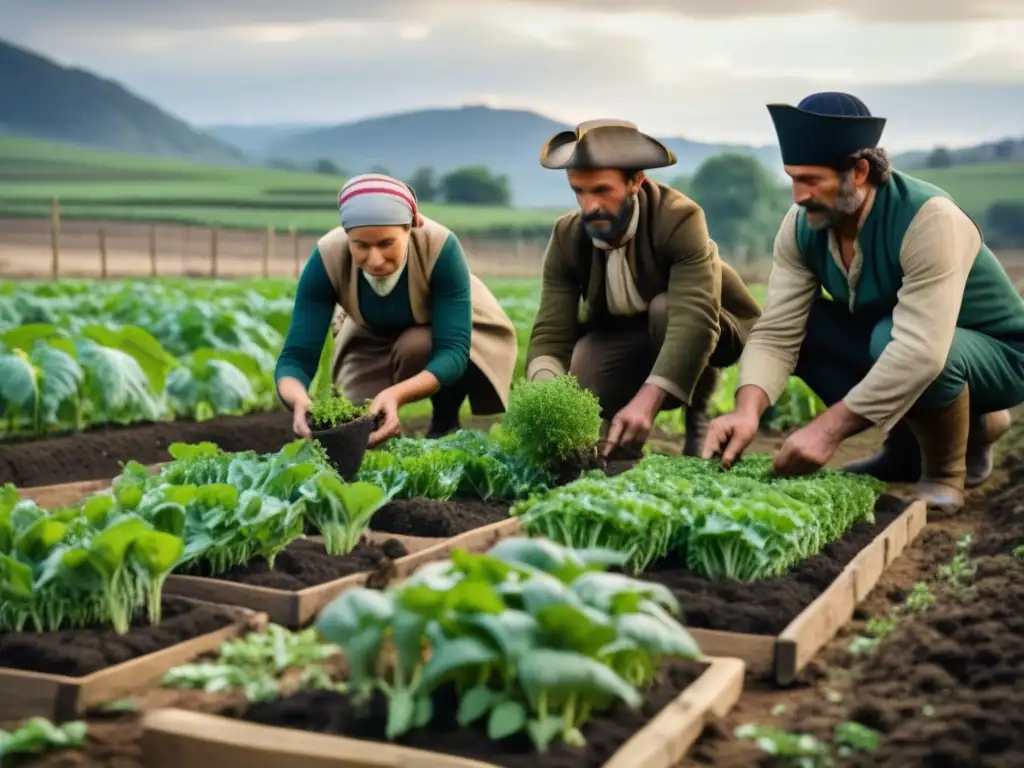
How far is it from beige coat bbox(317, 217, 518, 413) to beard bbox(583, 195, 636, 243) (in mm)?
654

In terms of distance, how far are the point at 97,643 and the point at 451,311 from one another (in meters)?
2.68

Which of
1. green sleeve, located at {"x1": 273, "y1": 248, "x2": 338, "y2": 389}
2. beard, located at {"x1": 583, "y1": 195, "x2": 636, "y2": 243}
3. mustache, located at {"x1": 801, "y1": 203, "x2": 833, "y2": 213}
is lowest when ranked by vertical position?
green sleeve, located at {"x1": 273, "y1": 248, "x2": 338, "y2": 389}

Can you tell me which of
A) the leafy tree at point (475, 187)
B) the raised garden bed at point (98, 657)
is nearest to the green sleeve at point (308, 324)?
the raised garden bed at point (98, 657)

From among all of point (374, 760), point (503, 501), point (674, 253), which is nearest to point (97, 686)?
point (374, 760)

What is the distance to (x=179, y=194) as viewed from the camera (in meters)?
95.4

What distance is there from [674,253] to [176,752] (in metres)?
3.41

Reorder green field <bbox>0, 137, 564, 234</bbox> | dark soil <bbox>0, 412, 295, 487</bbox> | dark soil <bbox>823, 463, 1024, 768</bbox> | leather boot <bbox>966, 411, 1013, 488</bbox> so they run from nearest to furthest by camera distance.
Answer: dark soil <bbox>823, 463, 1024, 768</bbox> < leather boot <bbox>966, 411, 1013, 488</bbox> < dark soil <bbox>0, 412, 295, 487</bbox> < green field <bbox>0, 137, 564, 234</bbox>

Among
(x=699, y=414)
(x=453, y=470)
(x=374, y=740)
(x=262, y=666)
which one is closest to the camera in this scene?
(x=374, y=740)

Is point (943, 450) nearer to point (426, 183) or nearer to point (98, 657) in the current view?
point (98, 657)

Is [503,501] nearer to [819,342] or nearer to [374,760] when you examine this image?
[819,342]

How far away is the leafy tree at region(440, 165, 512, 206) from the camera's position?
298 feet

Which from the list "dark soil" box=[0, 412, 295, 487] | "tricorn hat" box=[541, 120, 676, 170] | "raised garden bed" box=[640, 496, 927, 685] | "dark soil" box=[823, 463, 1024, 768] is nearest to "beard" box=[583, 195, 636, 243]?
"tricorn hat" box=[541, 120, 676, 170]

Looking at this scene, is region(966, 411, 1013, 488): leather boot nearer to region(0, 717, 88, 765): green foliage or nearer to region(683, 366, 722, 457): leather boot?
region(683, 366, 722, 457): leather boot

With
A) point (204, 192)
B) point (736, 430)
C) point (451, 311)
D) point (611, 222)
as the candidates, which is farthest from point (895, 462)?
point (204, 192)
